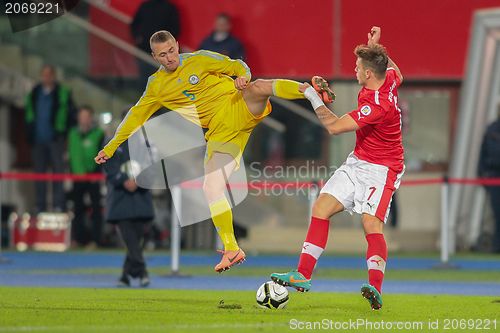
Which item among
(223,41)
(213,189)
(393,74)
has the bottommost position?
(213,189)

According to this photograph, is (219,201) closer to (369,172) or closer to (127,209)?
(369,172)

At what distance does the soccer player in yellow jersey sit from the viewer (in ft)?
39.7

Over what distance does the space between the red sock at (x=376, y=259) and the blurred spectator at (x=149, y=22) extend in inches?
390

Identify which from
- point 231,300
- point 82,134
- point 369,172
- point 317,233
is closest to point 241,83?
point 369,172

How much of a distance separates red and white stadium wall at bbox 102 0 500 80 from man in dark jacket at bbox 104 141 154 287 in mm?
8512

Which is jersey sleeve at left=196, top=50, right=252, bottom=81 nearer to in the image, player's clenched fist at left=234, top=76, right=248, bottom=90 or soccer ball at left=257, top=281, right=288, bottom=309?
player's clenched fist at left=234, top=76, right=248, bottom=90

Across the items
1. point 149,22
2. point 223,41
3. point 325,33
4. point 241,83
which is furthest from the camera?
point 325,33

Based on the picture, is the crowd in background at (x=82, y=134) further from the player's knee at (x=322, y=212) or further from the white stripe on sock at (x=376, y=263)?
the white stripe on sock at (x=376, y=263)

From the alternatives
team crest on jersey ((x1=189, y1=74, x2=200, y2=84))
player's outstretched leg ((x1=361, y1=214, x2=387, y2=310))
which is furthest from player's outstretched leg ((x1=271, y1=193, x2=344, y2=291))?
team crest on jersey ((x1=189, y1=74, x2=200, y2=84))

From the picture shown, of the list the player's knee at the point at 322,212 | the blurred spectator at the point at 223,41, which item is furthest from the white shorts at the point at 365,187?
the blurred spectator at the point at 223,41

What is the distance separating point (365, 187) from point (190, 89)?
2080 mm

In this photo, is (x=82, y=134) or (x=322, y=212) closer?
(x=322, y=212)

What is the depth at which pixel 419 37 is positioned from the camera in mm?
22875

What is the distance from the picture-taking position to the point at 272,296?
11500mm
